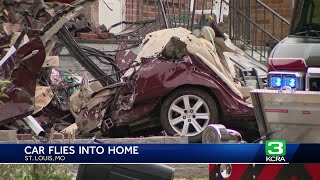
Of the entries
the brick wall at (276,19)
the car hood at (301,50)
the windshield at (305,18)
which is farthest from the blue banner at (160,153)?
the brick wall at (276,19)

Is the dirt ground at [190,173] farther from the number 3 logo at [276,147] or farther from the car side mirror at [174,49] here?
the number 3 logo at [276,147]

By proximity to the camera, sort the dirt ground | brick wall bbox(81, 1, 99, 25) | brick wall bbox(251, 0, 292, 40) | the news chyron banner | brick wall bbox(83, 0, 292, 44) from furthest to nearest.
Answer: brick wall bbox(251, 0, 292, 40) → brick wall bbox(83, 0, 292, 44) → brick wall bbox(81, 1, 99, 25) → the dirt ground → the news chyron banner

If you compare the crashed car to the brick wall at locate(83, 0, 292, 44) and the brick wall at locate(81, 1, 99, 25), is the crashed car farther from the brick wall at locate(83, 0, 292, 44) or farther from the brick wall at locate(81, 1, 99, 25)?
the brick wall at locate(83, 0, 292, 44)

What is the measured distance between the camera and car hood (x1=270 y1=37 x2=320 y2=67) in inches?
248

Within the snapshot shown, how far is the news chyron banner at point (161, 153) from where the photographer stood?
527cm

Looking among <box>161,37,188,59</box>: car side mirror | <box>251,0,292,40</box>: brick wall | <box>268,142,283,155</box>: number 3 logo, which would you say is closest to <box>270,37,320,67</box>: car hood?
<box>268,142,283,155</box>: number 3 logo

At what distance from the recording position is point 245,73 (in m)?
12.2

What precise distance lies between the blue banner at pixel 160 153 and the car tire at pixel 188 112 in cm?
491

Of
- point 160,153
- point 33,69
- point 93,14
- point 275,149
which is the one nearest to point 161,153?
point 160,153

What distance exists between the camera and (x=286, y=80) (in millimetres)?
6367

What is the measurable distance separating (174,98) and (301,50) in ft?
13.6

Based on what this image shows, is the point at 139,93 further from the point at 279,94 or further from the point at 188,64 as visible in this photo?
the point at 279,94

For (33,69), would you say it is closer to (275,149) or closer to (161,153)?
(161,153)

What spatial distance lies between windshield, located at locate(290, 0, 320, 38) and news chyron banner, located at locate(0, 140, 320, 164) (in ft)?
5.96
